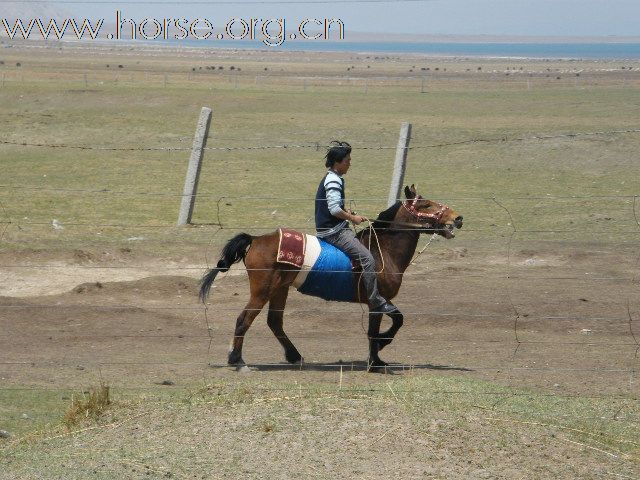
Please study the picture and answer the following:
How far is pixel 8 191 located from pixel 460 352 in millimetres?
12539

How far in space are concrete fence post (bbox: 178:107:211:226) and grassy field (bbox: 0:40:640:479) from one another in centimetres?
30

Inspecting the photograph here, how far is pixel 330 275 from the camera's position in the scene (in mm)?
11094

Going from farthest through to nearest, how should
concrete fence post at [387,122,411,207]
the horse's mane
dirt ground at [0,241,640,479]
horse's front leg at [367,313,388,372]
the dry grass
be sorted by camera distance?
1. concrete fence post at [387,122,411,207]
2. the horse's mane
3. horse's front leg at [367,313,388,372]
4. the dry grass
5. dirt ground at [0,241,640,479]

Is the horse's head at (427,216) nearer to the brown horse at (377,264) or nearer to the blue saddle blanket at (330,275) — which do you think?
the brown horse at (377,264)

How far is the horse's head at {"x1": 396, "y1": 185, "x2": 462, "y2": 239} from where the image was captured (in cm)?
1142

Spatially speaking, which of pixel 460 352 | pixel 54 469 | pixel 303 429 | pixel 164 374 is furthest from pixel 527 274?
pixel 54 469

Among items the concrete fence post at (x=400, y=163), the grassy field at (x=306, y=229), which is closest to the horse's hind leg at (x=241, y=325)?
the grassy field at (x=306, y=229)

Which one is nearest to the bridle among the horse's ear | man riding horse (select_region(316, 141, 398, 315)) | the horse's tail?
the horse's ear

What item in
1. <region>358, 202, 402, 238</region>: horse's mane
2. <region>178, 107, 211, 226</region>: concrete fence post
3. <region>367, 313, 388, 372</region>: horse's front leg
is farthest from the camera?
<region>178, 107, 211, 226</region>: concrete fence post

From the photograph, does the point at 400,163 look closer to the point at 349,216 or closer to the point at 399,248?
the point at 399,248

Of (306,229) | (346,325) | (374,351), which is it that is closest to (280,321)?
(374,351)

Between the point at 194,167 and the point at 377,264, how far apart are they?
788 cm

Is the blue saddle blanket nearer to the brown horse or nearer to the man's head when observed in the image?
the brown horse

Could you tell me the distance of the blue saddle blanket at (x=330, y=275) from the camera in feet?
36.2
